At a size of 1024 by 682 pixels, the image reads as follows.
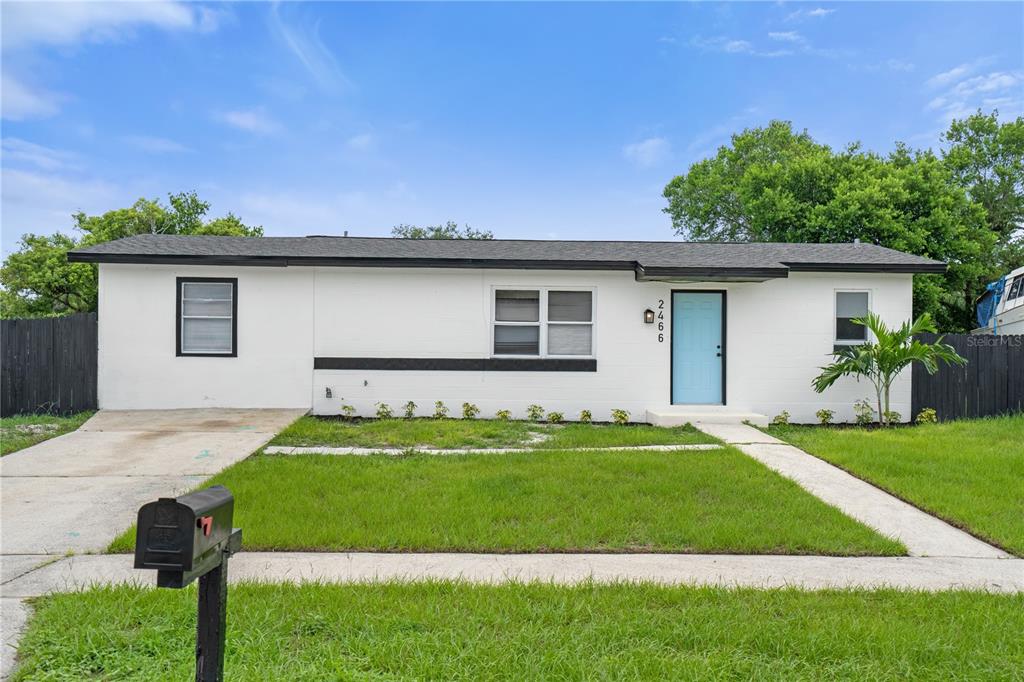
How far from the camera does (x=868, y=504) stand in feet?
18.0

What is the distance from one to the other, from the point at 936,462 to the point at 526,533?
5425mm

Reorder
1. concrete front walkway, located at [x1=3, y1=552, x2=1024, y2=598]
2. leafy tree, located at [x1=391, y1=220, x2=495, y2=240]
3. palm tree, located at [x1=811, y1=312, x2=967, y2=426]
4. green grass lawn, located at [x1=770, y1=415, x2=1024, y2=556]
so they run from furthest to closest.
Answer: leafy tree, located at [x1=391, y1=220, x2=495, y2=240] → palm tree, located at [x1=811, y1=312, x2=967, y2=426] → green grass lawn, located at [x1=770, y1=415, x2=1024, y2=556] → concrete front walkway, located at [x1=3, y1=552, x2=1024, y2=598]

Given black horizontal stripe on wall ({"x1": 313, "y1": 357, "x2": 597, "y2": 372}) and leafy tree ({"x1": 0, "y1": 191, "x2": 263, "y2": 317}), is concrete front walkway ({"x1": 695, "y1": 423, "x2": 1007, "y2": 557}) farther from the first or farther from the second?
leafy tree ({"x1": 0, "y1": 191, "x2": 263, "y2": 317})

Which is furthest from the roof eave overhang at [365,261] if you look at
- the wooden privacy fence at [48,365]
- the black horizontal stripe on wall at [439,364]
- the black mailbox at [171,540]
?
the black mailbox at [171,540]

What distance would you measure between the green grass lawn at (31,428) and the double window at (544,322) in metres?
6.77

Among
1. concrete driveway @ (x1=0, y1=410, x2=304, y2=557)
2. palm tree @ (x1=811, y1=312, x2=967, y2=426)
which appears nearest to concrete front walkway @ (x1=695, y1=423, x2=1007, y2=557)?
palm tree @ (x1=811, y1=312, x2=967, y2=426)

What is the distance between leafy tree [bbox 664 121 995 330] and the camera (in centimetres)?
1978

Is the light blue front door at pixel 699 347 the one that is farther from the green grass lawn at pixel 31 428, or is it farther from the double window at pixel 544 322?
the green grass lawn at pixel 31 428

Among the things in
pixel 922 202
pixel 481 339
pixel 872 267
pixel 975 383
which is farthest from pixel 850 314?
pixel 922 202

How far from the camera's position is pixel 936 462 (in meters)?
6.89

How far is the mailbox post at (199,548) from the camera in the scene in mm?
1603

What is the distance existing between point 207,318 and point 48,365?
2.79 meters

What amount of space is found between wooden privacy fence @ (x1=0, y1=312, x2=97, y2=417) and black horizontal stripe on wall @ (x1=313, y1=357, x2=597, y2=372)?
401 cm

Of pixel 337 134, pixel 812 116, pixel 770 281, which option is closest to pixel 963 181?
pixel 812 116
